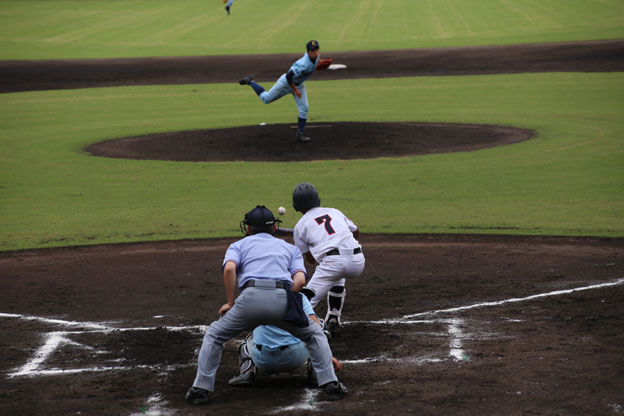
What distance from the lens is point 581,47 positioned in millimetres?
47531

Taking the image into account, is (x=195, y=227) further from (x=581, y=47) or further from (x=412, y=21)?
(x=412, y=21)

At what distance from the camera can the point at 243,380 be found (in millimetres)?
6793

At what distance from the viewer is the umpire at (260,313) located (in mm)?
6328

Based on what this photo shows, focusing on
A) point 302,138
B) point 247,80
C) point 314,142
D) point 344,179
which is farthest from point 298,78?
point 344,179

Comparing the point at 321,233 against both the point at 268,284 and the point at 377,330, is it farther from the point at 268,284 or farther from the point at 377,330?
the point at 268,284

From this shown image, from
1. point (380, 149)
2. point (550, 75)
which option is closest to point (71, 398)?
point (380, 149)

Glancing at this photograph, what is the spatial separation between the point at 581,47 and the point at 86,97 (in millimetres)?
28232

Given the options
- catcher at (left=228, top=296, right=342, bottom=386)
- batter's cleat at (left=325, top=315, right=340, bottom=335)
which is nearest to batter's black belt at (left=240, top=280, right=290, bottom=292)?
catcher at (left=228, top=296, right=342, bottom=386)

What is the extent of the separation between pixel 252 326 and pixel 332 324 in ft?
6.70

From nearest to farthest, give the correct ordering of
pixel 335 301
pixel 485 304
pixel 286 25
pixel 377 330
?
pixel 377 330 < pixel 335 301 < pixel 485 304 < pixel 286 25

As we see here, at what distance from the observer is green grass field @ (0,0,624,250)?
14531 millimetres

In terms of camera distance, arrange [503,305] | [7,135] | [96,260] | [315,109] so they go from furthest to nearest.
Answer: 1. [315,109]
2. [7,135]
3. [96,260]
4. [503,305]

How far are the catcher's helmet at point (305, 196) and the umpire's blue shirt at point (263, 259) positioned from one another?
134 centimetres

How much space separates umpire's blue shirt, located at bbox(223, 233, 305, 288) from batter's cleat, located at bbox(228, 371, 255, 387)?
805mm
